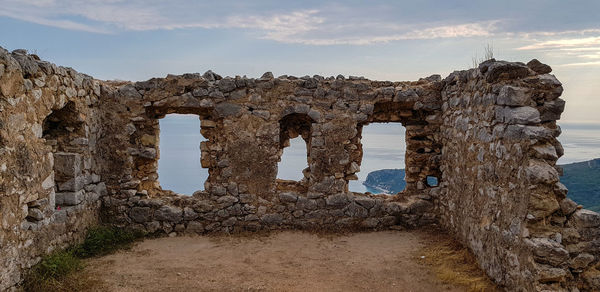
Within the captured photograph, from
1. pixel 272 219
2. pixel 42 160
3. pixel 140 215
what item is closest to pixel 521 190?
pixel 272 219

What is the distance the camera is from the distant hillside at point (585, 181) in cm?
704

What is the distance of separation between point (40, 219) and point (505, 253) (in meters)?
5.66

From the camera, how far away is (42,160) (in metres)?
5.13

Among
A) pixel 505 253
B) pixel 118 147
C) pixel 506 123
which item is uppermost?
pixel 506 123

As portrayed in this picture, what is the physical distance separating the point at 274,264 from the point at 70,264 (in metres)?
2.69

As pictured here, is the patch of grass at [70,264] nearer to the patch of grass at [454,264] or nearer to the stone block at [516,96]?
the patch of grass at [454,264]

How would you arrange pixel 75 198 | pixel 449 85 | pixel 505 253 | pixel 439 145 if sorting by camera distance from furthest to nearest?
pixel 439 145 < pixel 449 85 < pixel 75 198 < pixel 505 253

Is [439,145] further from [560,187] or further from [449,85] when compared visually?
[560,187]

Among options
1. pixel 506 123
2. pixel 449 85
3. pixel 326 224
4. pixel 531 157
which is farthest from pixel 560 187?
pixel 326 224

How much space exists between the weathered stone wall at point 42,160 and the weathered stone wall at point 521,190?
219 inches

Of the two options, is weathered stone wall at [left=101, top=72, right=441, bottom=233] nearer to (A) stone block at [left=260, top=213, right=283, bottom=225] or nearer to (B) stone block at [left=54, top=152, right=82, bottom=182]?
(A) stone block at [left=260, top=213, right=283, bottom=225]

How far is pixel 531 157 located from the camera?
423cm

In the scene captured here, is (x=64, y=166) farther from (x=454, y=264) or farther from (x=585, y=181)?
(x=585, y=181)

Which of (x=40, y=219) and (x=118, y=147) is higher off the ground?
(x=118, y=147)
